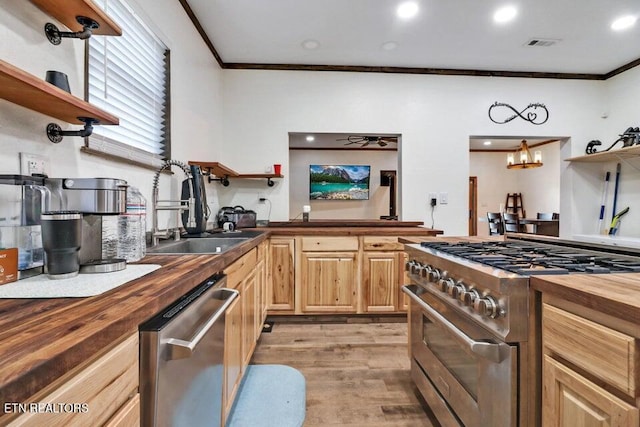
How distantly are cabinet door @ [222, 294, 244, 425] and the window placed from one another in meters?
0.97

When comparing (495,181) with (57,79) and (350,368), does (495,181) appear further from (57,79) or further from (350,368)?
(57,79)

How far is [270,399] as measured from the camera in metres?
1.70

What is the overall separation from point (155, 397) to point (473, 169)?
27.3 ft

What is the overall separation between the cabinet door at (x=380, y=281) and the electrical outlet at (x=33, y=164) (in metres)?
2.33

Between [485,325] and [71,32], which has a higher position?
[71,32]

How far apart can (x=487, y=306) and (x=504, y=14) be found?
267 centimetres

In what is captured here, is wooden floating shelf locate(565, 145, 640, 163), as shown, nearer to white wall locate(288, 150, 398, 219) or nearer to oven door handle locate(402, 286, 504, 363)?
oven door handle locate(402, 286, 504, 363)

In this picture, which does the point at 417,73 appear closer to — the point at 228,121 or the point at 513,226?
the point at 228,121

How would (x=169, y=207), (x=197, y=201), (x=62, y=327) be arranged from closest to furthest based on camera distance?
(x=62, y=327) → (x=169, y=207) → (x=197, y=201)

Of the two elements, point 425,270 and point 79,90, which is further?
point 425,270

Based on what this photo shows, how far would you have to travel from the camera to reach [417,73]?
133 inches

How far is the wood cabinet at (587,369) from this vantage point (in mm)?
625

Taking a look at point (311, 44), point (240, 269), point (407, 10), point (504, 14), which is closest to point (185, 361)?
point (240, 269)

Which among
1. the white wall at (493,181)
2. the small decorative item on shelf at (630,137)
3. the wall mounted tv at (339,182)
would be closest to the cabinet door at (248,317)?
the small decorative item on shelf at (630,137)
